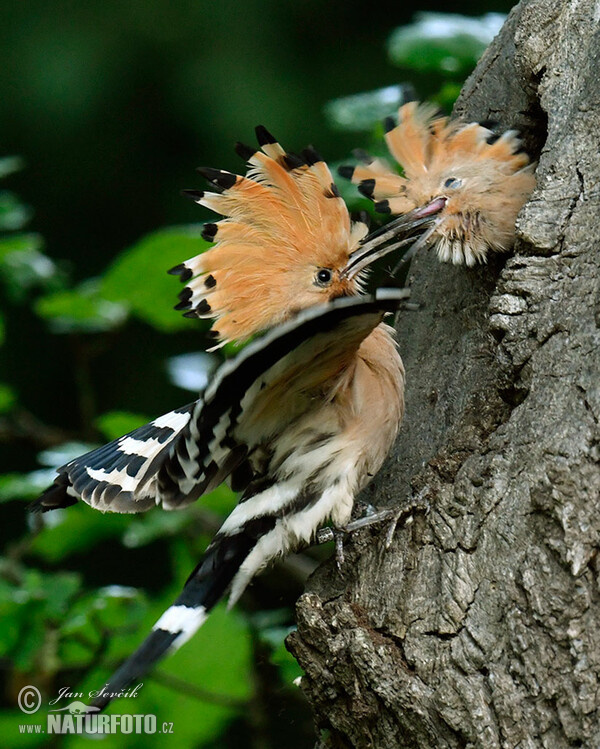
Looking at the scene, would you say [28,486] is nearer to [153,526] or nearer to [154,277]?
[153,526]

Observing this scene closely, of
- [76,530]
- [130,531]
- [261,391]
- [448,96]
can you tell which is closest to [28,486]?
[130,531]

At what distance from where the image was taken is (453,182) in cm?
203

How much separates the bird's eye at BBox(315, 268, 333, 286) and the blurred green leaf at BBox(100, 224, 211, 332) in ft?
2.14

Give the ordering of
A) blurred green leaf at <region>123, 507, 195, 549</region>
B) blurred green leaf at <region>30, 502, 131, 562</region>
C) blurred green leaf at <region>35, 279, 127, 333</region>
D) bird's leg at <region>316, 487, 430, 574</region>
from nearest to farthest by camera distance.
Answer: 1. bird's leg at <region>316, 487, 430, 574</region>
2. blurred green leaf at <region>123, 507, 195, 549</region>
3. blurred green leaf at <region>35, 279, 127, 333</region>
4. blurred green leaf at <region>30, 502, 131, 562</region>

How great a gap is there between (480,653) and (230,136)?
304 centimetres

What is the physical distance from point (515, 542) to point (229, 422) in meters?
0.53

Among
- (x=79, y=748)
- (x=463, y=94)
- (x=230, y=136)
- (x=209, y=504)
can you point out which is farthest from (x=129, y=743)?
(x=230, y=136)

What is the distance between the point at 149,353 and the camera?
4.24 meters

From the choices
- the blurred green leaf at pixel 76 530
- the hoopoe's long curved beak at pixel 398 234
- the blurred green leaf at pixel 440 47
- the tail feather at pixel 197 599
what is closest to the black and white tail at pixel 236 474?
the tail feather at pixel 197 599

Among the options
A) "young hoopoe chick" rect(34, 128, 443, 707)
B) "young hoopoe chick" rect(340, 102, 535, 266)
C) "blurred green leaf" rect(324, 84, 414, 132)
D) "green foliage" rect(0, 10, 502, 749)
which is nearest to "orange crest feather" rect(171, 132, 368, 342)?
"young hoopoe chick" rect(34, 128, 443, 707)

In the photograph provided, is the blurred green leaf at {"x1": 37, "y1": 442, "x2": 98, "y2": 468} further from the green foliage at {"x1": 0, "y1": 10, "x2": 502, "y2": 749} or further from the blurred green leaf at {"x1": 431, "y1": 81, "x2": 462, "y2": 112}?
the blurred green leaf at {"x1": 431, "y1": 81, "x2": 462, "y2": 112}

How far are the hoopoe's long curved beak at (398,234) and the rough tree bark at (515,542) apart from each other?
0.98ft

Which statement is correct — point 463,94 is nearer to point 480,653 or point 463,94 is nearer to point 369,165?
point 369,165

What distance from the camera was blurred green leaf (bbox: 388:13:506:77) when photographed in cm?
247
